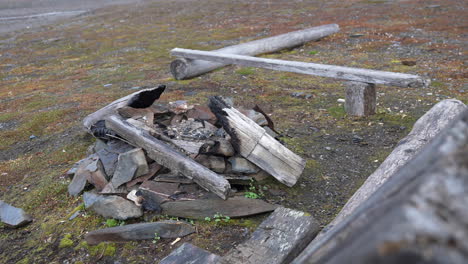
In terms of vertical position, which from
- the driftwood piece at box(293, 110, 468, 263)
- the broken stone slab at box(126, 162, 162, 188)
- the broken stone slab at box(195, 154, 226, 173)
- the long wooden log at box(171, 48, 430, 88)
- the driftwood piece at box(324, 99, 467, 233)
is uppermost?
the driftwood piece at box(293, 110, 468, 263)

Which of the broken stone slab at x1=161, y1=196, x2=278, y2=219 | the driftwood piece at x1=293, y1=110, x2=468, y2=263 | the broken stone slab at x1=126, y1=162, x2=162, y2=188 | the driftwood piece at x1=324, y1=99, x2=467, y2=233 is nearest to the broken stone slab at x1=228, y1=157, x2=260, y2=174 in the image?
the broken stone slab at x1=161, y1=196, x2=278, y2=219

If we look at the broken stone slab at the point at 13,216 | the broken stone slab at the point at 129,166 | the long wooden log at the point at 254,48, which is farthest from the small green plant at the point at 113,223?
the long wooden log at the point at 254,48

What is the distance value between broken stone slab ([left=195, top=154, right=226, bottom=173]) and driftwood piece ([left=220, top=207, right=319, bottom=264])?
1.22m

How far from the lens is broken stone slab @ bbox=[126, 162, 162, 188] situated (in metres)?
4.58

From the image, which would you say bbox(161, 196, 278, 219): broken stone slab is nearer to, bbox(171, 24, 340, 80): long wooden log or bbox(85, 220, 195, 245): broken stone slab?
bbox(85, 220, 195, 245): broken stone slab

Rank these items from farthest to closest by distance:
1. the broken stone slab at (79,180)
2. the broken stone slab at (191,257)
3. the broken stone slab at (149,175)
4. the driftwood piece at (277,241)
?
the broken stone slab at (79,180)
the broken stone slab at (149,175)
the driftwood piece at (277,241)
the broken stone slab at (191,257)

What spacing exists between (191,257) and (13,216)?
2.82m

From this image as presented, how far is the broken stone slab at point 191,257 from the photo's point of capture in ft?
9.73

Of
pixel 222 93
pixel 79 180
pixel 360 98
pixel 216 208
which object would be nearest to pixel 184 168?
pixel 216 208

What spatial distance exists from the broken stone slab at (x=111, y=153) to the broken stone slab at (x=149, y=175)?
364 millimetres

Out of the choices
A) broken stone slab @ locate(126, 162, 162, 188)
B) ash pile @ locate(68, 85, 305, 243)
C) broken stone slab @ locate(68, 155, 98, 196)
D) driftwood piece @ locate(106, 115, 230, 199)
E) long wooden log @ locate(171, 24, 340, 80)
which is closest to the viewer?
driftwood piece @ locate(106, 115, 230, 199)

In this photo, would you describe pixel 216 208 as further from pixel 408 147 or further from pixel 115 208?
pixel 408 147

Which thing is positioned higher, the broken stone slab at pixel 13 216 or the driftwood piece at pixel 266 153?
the driftwood piece at pixel 266 153

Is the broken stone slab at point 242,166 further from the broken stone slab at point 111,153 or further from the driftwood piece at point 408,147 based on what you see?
the driftwood piece at point 408,147
